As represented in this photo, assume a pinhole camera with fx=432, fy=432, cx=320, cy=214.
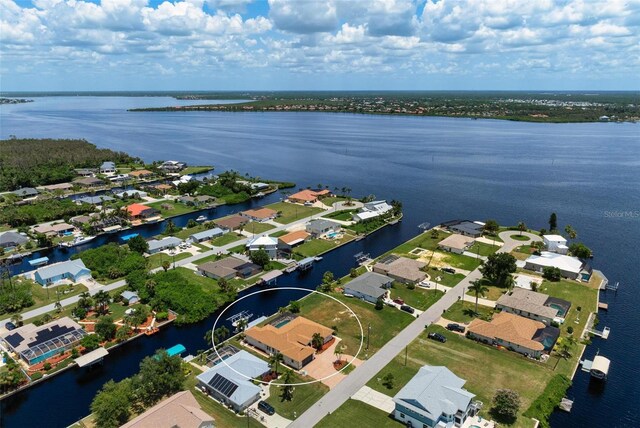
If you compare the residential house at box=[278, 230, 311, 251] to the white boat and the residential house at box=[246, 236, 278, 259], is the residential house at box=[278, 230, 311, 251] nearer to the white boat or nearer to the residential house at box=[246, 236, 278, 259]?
the residential house at box=[246, 236, 278, 259]

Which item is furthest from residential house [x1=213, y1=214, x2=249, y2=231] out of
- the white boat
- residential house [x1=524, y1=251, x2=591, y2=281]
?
residential house [x1=524, y1=251, x2=591, y2=281]

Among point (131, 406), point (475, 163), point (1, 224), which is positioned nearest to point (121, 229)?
point (1, 224)

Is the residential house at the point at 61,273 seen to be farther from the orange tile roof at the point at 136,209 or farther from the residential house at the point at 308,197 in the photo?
the residential house at the point at 308,197

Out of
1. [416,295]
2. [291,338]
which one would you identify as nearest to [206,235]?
[291,338]

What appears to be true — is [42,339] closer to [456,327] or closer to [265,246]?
[265,246]

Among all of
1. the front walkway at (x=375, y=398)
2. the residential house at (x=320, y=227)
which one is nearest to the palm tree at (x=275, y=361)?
the front walkway at (x=375, y=398)

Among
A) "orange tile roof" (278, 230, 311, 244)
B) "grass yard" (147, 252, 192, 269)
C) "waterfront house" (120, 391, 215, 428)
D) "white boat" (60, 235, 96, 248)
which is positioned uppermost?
"orange tile roof" (278, 230, 311, 244)
